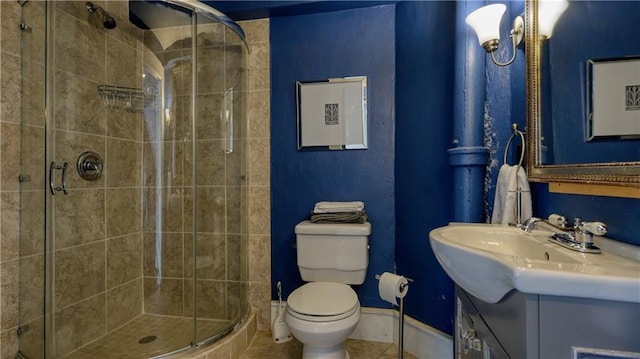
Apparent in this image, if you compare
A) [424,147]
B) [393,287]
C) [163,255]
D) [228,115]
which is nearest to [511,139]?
[424,147]

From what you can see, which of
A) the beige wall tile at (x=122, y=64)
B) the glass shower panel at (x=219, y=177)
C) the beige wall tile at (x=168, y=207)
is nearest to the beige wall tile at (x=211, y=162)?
the glass shower panel at (x=219, y=177)

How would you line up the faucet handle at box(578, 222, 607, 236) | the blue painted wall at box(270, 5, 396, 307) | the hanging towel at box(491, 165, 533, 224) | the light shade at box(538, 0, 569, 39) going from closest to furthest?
1. the faucet handle at box(578, 222, 607, 236)
2. the light shade at box(538, 0, 569, 39)
3. the hanging towel at box(491, 165, 533, 224)
4. the blue painted wall at box(270, 5, 396, 307)

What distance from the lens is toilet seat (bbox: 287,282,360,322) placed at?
4.43 feet

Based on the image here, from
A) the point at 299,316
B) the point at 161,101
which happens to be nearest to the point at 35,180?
the point at 161,101

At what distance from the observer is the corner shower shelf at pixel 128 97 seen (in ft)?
5.79

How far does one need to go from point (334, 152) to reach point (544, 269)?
4.76 ft

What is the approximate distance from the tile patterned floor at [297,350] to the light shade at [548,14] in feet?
5.66

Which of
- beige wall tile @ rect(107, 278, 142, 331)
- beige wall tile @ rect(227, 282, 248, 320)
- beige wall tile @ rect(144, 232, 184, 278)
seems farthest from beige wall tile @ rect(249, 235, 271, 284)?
beige wall tile @ rect(107, 278, 142, 331)

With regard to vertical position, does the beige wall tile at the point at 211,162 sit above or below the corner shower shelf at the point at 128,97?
below

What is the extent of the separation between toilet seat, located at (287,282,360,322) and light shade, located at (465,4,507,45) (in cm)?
137

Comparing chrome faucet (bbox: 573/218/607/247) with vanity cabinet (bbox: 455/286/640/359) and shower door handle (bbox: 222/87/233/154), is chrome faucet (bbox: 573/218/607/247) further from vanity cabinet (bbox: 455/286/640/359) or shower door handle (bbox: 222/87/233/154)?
shower door handle (bbox: 222/87/233/154)

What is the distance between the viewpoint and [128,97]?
1.83m

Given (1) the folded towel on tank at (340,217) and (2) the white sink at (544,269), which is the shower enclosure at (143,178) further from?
(2) the white sink at (544,269)

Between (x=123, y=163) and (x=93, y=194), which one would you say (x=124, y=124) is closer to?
(x=123, y=163)
